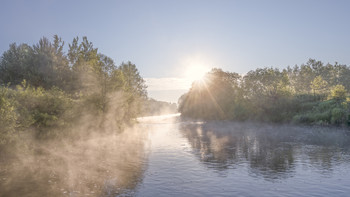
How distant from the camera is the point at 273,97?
325 feet

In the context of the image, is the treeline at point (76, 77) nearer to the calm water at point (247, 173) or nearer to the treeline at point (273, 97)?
the calm water at point (247, 173)

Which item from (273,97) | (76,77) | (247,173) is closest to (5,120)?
(247,173)

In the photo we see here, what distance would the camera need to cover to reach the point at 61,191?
19.3m

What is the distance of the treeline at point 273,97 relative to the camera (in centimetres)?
7994

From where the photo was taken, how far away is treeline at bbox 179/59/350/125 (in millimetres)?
79938

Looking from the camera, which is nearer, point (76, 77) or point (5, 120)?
point (5, 120)

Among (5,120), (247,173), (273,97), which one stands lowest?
(247,173)

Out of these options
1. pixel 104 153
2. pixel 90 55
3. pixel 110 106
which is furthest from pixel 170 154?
pixel 90 55

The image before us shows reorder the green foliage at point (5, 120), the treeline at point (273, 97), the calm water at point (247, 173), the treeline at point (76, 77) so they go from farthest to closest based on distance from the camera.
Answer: the treeline at point (273, 97) < the treeline at point (76, 77) < the green foliage at point (5, 120) < the calm water at point (247, 173)

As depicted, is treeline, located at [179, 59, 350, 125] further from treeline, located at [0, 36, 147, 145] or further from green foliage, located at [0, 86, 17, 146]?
green foliage, located at [0, 86, 17, 146]

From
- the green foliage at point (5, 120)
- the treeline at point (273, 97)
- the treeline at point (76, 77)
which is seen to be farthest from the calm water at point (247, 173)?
the treeline at point (273, 97)

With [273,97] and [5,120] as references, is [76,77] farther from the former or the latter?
[273,97]

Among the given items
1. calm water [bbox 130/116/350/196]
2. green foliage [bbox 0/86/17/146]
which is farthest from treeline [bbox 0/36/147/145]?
calm water [bbox 130/116/350/196]

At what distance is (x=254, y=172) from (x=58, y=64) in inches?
1999
